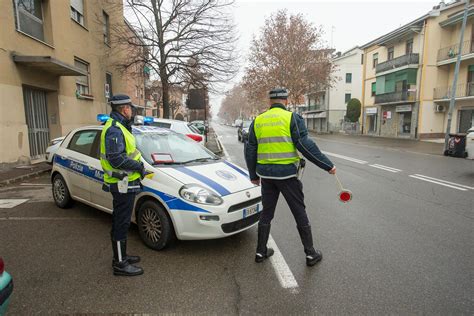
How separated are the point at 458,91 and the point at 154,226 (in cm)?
2909

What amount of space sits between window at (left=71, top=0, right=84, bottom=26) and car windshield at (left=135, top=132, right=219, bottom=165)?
12780mm

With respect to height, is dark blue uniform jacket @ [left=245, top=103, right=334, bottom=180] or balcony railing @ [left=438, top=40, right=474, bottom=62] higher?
balcony railing @ [left=438, top=40, right=474, bottom=62]

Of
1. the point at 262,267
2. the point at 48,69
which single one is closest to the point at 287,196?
the point at 262,267

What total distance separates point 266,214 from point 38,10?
13175 millimetres

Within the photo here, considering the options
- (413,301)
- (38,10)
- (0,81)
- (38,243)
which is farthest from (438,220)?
(38,10)

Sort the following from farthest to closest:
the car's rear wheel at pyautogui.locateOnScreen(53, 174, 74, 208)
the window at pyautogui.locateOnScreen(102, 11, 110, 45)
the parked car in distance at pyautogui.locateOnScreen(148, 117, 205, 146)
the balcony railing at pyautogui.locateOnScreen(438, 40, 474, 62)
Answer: the balcony railing at pyautogui.locateOnScreen(438, 40, 474, 62) → the window at pyautogui.locateOnScreen(102, 11, 110, 45) → the parked car in distance at pyautogui.locateOnScreen(148, 117, 205, 146) → the car's rear wheel at pyautogui.locateOnScreen(53, 174, 74, 208)

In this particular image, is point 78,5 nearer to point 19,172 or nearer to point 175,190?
point 19,172

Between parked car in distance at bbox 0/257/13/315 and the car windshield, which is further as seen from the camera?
the car windshield

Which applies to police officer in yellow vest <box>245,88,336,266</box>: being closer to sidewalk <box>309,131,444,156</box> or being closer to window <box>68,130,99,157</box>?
window <box>68,130,99,157</box>

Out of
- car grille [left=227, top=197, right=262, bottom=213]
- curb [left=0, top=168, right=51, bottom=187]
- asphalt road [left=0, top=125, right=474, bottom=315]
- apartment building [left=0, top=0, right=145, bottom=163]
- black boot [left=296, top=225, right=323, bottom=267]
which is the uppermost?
apartment building [left=0, top=0, right=145, bottom=163]

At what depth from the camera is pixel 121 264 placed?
3311 mm

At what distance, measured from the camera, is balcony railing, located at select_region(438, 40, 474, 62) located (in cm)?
2395

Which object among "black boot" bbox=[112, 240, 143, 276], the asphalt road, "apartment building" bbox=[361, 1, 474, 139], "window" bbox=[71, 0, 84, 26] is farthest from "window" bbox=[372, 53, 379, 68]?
"black boot" bbox=[112, 240, 143, 276]

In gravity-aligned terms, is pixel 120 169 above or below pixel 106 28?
below
